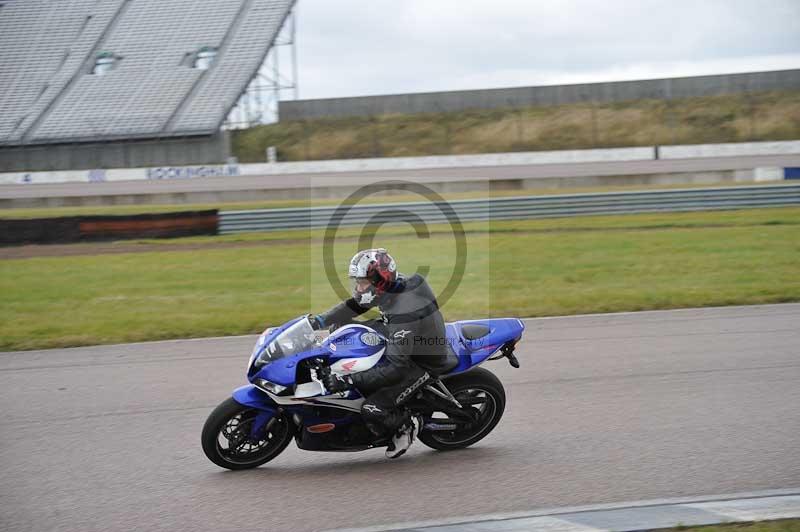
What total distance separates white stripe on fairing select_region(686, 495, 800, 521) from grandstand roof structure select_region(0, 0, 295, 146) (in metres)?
45.6

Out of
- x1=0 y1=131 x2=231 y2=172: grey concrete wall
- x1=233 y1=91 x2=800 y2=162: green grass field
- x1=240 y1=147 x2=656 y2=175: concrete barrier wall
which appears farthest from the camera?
x1=233 y1=91 x2=800 y2=162: green grass field

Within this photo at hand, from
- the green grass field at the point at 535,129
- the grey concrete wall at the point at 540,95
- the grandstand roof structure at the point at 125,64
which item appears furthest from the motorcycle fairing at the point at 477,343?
the grey concrete wall at the point at 540,95

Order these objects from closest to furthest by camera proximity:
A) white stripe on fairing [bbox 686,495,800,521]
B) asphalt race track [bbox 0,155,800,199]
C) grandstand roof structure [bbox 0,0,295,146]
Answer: white stripe on fairing [bbox 686,495,800,521] → asphalt race track [bbox 0,155,800,199] → grandstand roof structure [bbox 0,0,295,146]

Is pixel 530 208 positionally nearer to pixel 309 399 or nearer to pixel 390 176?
pixel 309 399

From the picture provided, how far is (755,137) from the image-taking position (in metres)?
49.1

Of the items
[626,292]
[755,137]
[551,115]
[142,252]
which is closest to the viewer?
[626,292]

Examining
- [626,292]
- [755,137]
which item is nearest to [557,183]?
[626,292]

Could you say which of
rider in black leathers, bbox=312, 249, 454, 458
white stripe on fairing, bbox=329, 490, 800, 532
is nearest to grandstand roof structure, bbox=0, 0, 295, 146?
rider in black leathers, bbox=312, 249, 454, 458

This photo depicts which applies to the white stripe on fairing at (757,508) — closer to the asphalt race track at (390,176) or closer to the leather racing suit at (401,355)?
the leather racing suit at (401,355)

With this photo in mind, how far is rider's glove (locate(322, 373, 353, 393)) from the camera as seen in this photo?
593 centimetres

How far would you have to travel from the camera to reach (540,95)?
55.5 meters

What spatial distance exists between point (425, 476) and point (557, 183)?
2698 cm

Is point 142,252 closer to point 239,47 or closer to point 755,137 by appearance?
point 239,47

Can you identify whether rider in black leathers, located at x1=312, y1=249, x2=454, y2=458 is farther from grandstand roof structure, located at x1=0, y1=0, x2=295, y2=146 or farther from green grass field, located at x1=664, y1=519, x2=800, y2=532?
grandstand roof structure, located at x1=0, y1=0, x2=295, y2=146
